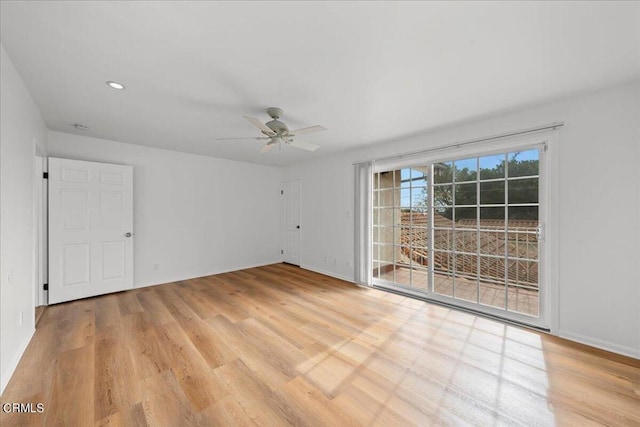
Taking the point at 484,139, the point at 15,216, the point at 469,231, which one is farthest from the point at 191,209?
the point at 484,139

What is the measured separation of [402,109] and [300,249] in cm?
380

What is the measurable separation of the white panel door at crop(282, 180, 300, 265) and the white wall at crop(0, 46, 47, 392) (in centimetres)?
406

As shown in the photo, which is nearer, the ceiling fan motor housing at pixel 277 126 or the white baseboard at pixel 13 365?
the white baseboard at pixel 13 365

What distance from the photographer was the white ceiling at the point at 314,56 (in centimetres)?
144

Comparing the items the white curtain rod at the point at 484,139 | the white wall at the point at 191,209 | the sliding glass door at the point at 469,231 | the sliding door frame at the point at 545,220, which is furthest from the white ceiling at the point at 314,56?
the white wall at the point at 191,209

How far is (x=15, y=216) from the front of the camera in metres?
2.09

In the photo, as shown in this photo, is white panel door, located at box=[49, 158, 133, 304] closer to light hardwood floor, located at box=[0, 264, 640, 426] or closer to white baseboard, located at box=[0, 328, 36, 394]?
light hardwood floor, located at box=[0, 264, 640, 426]

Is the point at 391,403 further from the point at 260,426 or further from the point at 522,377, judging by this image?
the point at 522,377

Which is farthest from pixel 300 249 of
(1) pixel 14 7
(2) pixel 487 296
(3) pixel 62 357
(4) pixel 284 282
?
(1) pixel 14 7

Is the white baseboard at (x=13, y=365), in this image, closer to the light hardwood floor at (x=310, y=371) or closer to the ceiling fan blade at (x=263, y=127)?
the light hardwood floor at (x=310, y=371)

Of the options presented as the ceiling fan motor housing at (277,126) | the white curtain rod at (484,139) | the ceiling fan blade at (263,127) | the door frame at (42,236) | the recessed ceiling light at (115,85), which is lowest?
the door frame at (42,236)

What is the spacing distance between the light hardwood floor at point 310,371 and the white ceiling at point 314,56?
8.14 ft

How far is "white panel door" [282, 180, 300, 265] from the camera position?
5.78 m

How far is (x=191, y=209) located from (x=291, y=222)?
2.18m
